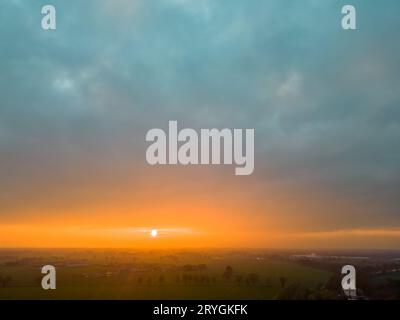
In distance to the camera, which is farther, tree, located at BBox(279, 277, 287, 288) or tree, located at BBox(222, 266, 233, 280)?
tree, located at BBox(222, 266, 233, 280)

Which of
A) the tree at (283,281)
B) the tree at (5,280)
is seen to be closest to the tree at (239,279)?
the tree at (283,281)

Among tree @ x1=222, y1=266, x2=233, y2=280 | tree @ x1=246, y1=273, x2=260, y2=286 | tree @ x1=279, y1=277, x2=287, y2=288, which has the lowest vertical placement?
tree @ x1=279, y1=277, x2=287, y2=288

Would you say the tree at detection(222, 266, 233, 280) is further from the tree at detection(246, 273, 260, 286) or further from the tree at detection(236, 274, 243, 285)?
the tree at detection(246, 273, 260, 286)

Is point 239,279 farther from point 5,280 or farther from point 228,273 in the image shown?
point 5,280

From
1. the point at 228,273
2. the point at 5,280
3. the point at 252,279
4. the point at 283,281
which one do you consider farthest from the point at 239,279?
the point at 5,280

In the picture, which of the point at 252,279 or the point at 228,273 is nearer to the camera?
the point at 252,279

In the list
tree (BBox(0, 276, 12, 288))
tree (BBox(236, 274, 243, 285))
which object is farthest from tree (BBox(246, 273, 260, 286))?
tree (BBox(0, 276, 12, 288))

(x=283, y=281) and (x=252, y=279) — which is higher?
(x=252, y=279)

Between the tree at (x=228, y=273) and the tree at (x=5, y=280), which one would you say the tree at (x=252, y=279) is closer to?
the tree at (x=228, y=273)

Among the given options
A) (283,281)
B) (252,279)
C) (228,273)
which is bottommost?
(283,281)

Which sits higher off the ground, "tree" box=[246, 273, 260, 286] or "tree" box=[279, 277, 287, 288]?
"tree" box=[246, 273, 260, 286]
